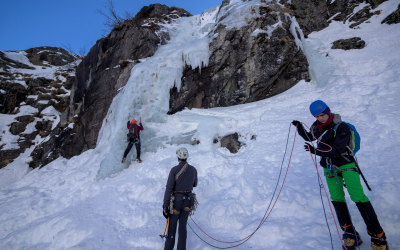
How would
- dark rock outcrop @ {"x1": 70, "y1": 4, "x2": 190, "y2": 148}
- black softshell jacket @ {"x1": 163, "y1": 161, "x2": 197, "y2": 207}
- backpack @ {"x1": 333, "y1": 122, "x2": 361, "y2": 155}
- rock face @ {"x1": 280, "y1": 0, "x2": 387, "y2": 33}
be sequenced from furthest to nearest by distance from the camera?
rock face @ {"x1": 280, "y1": 0, "x2": 387, "y2": 33}
dark rock outcrop @ {"x1": 70, "y1": 4, "x2": 190, "y2": 148}
black softshell jacket @ {"x1": 163, "y1": 161, "x2": 197, "y2": 207}
backpack @ {"x1": 333, "y1": 122, "x2": 361, "y2": 155}

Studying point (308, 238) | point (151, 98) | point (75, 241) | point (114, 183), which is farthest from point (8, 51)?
point (308, 238)

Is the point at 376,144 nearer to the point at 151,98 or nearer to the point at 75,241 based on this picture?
the point at 75,241

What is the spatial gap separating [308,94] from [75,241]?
31.8 feet

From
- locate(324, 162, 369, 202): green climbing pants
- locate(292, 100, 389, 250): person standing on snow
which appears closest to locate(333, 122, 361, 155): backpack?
locate(292, 100, 389, 250): person standing on snow

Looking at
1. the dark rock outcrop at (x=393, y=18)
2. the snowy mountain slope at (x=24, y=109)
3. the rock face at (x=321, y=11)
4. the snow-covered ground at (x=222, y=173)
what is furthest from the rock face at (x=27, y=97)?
the dark rock outcrop at (x=393, y=18)

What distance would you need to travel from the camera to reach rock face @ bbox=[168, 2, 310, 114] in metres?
9.80

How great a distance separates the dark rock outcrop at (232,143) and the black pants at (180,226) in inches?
161

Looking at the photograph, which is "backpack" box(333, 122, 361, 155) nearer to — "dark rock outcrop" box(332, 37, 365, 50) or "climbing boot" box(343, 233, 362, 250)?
"climbing boot" box(343, 233, 362, 250)

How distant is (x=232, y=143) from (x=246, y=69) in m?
4.89

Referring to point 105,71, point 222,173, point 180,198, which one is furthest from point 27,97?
point 180,198

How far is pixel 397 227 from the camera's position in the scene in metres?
2.54

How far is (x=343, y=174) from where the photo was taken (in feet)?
7.90

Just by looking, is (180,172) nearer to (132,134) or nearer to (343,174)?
(343,174)

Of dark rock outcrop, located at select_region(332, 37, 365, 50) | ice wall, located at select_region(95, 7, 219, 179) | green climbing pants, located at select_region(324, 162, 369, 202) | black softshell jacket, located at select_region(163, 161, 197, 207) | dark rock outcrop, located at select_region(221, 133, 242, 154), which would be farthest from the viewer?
dark rock outcrop, located at select_region(332, 37, 365, 50)
